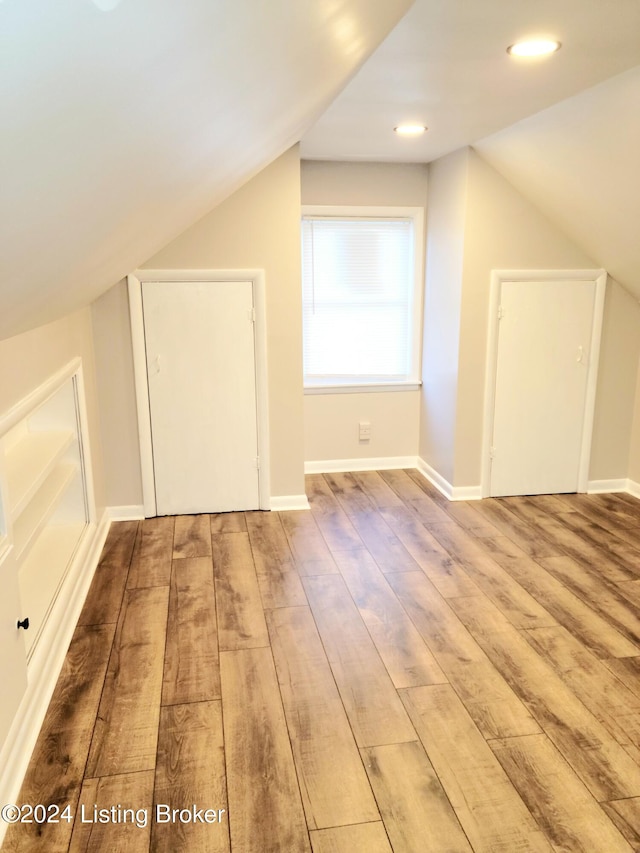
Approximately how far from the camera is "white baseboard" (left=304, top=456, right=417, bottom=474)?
5012mm

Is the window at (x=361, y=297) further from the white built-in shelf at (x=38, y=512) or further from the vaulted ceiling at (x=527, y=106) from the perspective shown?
the white built-in shelf at (x=38, y=512)

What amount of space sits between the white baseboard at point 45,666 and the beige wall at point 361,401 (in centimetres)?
200

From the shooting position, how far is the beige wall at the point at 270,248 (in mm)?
3730

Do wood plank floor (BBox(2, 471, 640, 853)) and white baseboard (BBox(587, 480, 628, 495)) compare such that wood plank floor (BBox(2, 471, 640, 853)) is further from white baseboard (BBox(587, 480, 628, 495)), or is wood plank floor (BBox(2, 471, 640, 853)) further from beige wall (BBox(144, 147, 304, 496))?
beige wall (BBox(144, 147, 304, 496))

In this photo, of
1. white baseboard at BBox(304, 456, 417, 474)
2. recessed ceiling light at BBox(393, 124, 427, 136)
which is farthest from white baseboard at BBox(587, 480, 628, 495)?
recessed ceiling light at BBox(393, 124, 427, 136)

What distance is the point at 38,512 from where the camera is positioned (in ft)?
8.54

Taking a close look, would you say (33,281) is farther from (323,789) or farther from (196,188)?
(323,789)

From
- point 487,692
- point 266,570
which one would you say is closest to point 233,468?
point 266,570

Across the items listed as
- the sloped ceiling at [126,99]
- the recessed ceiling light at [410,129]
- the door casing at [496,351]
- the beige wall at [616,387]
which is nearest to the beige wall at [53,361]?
the sloped ceiling at [126,99]

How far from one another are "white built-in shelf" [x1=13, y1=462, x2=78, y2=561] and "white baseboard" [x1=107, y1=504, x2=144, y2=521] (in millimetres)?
768

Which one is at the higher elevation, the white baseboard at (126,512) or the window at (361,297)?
the window at (361,297)

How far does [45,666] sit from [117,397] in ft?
6.18

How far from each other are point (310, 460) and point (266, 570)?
172 centimetres

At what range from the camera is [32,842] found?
1751mm
